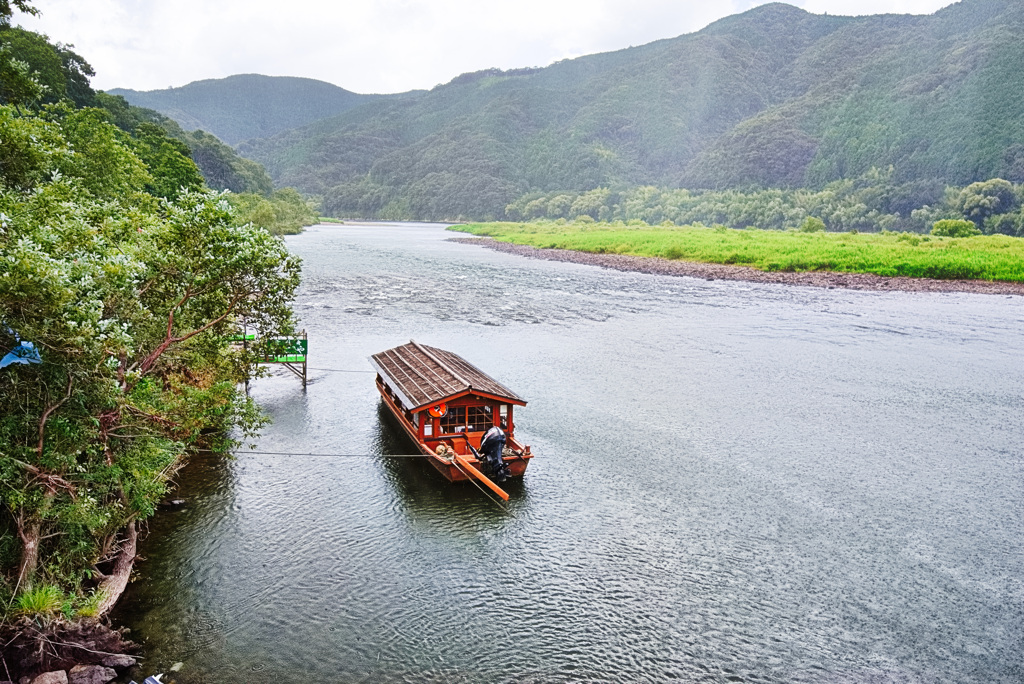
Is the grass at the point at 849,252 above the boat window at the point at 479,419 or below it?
above

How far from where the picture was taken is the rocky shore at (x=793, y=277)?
6512cm

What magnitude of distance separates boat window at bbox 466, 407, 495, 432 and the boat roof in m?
0.82

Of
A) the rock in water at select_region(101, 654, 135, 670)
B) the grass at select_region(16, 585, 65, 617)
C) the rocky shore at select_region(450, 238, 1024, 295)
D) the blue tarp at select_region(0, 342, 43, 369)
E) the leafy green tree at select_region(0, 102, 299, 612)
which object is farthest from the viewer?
the rocky shore at select_region(450, 238, 1024, 295)

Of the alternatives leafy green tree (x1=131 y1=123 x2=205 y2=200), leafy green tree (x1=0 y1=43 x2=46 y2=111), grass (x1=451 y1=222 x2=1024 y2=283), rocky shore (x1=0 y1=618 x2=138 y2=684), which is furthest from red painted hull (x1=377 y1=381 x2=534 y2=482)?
leafy green tree (x1=131 y1=123 x2=205 y2=200)

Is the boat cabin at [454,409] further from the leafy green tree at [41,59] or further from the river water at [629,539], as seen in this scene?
the leafy green tree at [41,59]

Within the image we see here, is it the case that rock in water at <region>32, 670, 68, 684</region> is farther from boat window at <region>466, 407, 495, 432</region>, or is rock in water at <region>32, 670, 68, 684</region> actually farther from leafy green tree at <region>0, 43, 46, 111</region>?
leafy green tree at <region>0, 43, 46, 111</region>

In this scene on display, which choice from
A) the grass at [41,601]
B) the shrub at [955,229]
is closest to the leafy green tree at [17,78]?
the grass at [41,601]

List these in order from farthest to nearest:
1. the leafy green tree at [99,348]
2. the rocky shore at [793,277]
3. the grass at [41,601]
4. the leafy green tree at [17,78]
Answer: the rocky shore at [793,277] < the leafy green tree at [17,78] < the grass at [41,601] < the leafy green tree at [99,348]

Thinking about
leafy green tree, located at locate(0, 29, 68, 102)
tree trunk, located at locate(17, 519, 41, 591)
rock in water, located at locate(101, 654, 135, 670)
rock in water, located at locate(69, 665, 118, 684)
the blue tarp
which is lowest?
rock in water, located at locate(101, 654, 135, 670)

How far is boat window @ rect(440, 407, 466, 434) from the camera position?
2245cm

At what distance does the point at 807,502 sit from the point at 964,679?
7.73 metres

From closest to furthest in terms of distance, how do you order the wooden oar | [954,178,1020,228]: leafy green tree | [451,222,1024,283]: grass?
the wooden oar < [451,222,1024,283]: grass < [954,178,1020,228]: leafy green tree

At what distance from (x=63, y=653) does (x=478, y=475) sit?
35.9 feet

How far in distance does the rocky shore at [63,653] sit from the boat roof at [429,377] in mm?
10761
